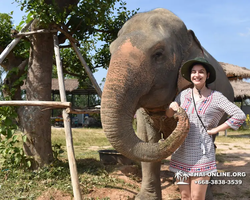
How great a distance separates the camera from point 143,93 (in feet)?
8.65

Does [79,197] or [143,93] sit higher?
[143,93]

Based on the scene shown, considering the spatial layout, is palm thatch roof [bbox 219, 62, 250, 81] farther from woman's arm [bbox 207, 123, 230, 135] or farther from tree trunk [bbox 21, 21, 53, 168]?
woman's arm [bbox 207, 123, 230, 135]

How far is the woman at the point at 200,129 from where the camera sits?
7.27 feet

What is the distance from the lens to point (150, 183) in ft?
12.6

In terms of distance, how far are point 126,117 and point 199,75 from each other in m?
0.70

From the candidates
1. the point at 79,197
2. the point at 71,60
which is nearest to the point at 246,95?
the point at 71,60

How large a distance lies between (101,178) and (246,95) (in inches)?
511

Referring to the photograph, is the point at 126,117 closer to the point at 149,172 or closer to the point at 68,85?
the point at 149,172

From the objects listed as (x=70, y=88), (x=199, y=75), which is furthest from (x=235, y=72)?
(x=199, y=75)

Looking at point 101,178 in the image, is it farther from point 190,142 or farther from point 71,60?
point 71,60

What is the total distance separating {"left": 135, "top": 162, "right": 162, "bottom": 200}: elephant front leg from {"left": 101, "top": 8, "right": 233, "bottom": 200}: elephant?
0.75 m

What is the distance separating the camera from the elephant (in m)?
2.31

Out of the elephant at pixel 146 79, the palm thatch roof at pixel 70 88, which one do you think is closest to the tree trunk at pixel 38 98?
the elephant at pixel 146 79

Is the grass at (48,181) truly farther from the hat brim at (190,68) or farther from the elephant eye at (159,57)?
the hat brim at (190,68)
